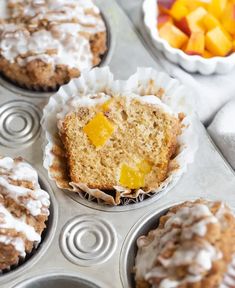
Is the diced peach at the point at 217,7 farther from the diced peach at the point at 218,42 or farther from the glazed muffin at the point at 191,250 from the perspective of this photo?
the glazed muffin at the point at 191,250

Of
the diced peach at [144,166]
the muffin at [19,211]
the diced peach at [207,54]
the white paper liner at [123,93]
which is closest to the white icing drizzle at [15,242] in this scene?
the muffin at [19,211]

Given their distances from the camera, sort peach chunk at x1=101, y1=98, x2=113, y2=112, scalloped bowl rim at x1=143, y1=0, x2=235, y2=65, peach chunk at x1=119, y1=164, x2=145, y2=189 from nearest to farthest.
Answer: peach chunk at x1=119, y1=164, x2=145, y2=189 < peach chunk at x1=101, y1=98, x2=113, y2=112 < scalloped bowl rim at x1=143, y1=0, x2=235, y2=65

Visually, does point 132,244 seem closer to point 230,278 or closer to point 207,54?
point 230,278

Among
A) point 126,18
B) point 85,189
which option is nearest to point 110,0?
point 126,18

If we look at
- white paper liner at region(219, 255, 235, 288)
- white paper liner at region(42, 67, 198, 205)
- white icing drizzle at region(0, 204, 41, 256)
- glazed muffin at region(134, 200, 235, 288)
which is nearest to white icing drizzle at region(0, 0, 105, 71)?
white paper liner at region(42, 67, 198, 205)

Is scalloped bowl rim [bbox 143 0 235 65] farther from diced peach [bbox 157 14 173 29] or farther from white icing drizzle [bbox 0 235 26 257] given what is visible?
white icing drizzle [bbox 0 235 26 257]
